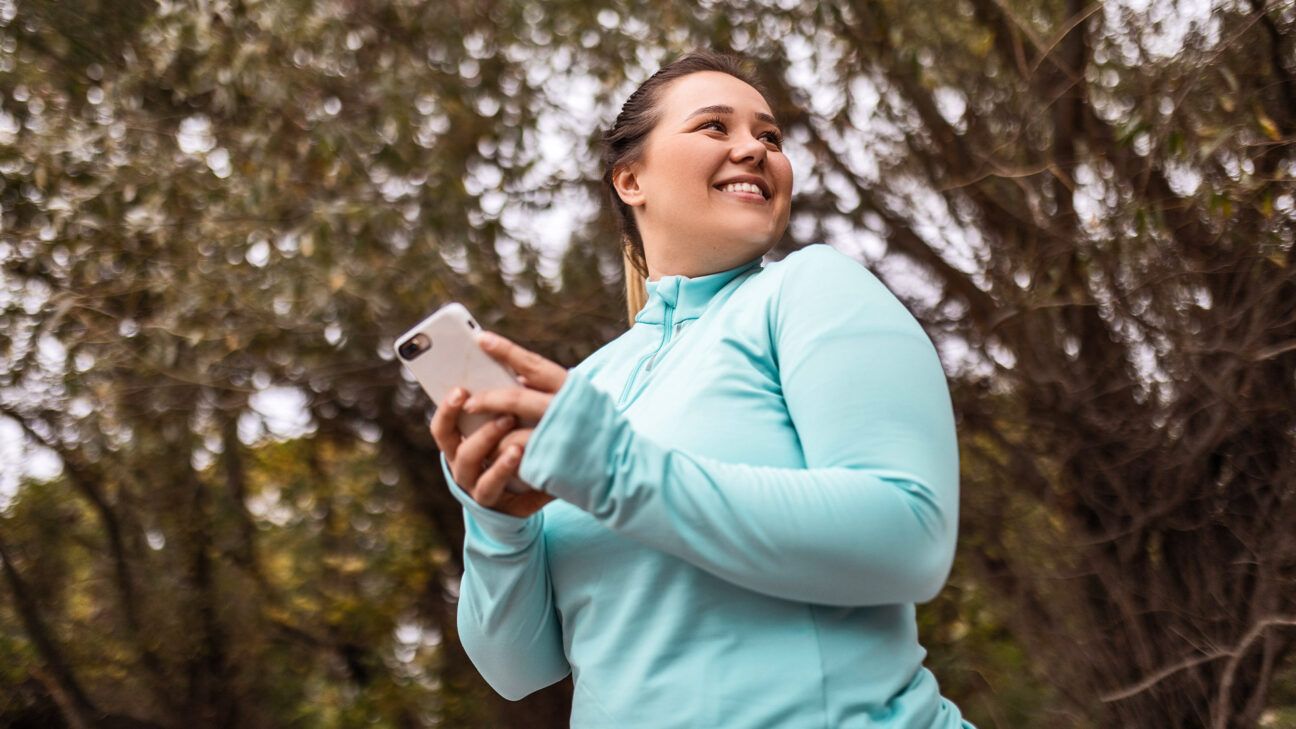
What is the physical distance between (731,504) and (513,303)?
3.53 metres

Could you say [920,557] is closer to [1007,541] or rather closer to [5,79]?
[1007,541]

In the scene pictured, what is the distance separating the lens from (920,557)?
105 centimetres

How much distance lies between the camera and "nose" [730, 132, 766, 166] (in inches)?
53.9

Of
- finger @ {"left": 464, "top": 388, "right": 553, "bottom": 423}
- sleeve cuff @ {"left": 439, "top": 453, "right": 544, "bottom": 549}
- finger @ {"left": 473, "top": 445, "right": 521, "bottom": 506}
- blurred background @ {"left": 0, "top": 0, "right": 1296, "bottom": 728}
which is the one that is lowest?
blurred background @ {"left": 0, "top": 0, "right": 1296, "bottom": 728}

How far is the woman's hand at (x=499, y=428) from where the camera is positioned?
103 cm

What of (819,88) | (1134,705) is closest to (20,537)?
(819,88)

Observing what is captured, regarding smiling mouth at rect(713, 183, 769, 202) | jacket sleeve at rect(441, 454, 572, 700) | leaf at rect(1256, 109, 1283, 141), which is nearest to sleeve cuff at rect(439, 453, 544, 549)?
jacket sleeve at rect(441, 454, 572, 700)

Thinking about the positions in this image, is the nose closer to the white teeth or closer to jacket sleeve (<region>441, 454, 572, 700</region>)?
the white teeth

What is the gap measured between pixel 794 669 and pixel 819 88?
356 centimetres

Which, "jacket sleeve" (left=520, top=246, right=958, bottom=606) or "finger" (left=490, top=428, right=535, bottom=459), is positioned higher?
"jacket sleeve" (left=520, top=246, right=958, bottom=606)

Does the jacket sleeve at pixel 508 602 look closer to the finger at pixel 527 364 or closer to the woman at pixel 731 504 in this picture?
the woman at pixel 731 504

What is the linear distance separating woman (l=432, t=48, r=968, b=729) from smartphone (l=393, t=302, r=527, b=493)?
17 mm

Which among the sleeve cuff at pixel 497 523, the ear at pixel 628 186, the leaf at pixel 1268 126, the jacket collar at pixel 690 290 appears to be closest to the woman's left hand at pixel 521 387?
the sleeve cuff at pixel 497 523

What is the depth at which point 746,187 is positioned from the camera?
138 centimetres
